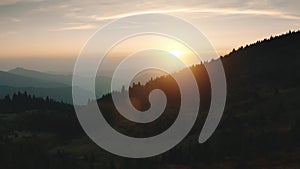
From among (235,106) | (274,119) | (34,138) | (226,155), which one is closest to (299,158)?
(226,155)

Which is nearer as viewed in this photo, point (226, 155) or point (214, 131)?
point (226, 155)

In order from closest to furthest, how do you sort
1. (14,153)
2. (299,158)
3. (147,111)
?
(299,158), (14,153), (147,111)

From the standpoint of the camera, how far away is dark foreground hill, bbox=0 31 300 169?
111m

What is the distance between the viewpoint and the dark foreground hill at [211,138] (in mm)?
110750

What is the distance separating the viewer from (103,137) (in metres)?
165

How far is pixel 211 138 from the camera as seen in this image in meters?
126

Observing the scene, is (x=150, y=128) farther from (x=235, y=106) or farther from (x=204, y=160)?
(x=204, y=160)

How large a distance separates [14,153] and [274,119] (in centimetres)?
8673

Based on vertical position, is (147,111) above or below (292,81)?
below

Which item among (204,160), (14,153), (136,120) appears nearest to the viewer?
(204,160)

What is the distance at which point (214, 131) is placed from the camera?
449 feet

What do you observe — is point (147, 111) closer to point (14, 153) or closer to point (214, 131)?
point (214, 131)

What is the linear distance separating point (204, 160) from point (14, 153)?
63.5m

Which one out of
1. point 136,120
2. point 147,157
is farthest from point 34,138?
point 147,157
